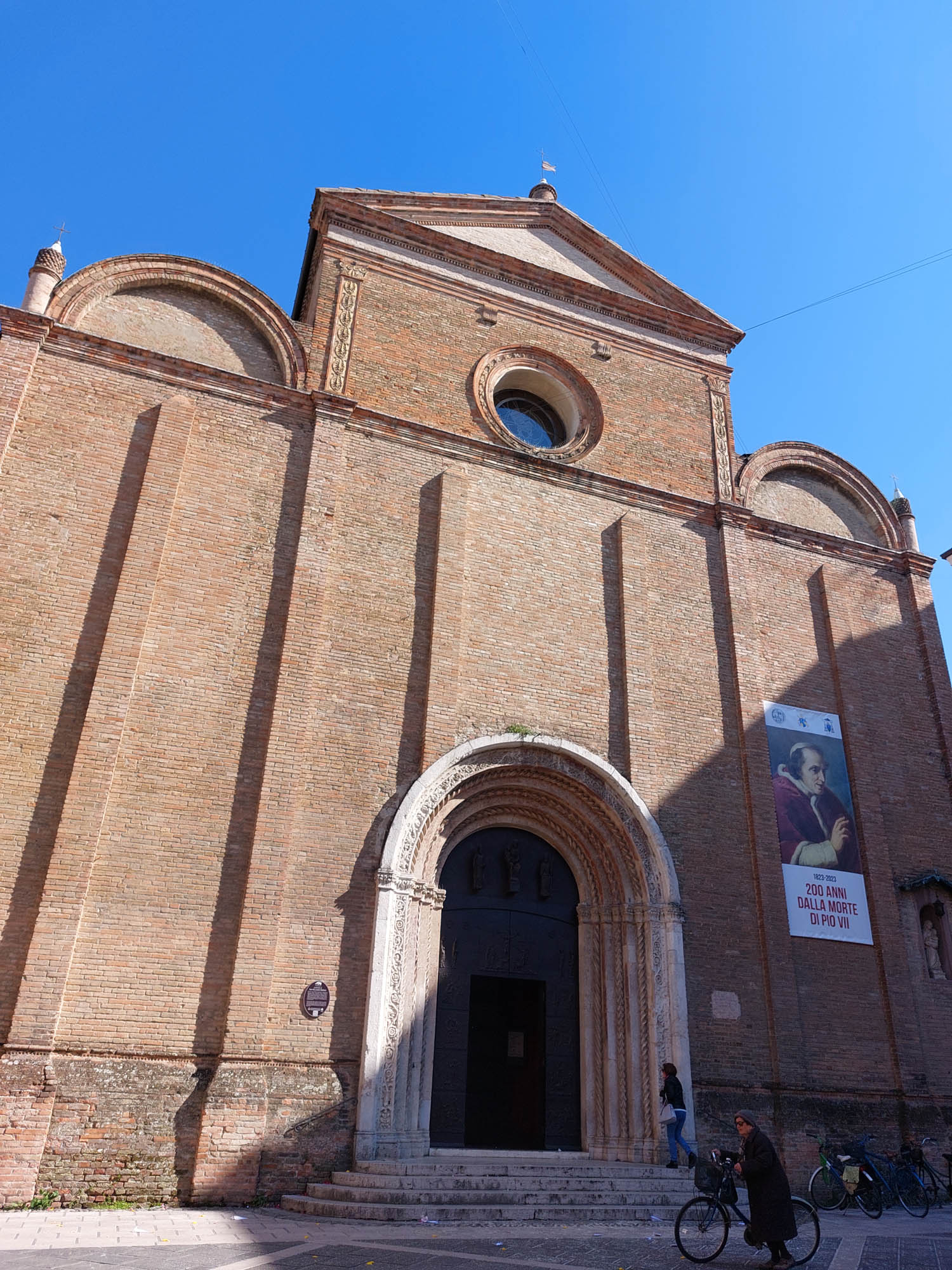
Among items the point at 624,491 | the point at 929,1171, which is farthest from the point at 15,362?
the point at 929,1171

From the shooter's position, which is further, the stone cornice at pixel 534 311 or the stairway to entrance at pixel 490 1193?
the stone cornice at pixel 534 311

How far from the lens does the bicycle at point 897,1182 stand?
996 cm

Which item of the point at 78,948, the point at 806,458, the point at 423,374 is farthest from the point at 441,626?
the point at 806,458

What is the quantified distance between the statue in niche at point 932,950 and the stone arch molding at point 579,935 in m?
4.11

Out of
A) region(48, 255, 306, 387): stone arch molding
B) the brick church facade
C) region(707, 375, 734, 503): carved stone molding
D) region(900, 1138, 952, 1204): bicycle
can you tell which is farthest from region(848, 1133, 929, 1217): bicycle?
region(48, 255, 306, 387): stone arch molding

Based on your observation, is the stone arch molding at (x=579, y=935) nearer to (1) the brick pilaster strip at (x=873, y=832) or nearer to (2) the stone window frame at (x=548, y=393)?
(1) the brick pilaster strip at (x=873, y=832)

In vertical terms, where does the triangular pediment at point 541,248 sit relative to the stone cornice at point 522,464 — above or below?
above

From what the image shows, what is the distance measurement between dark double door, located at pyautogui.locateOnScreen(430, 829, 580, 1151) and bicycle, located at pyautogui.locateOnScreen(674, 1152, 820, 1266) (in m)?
3.62

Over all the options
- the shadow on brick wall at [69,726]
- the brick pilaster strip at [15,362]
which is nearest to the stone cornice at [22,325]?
the brick pilaster strip at [15,362]

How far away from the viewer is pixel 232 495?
11961mm

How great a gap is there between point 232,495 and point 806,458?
10150 millimetres

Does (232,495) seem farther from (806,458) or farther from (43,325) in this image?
(806,458)

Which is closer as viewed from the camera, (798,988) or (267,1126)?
(267,1126)

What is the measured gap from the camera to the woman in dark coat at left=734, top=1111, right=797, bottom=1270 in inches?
254
